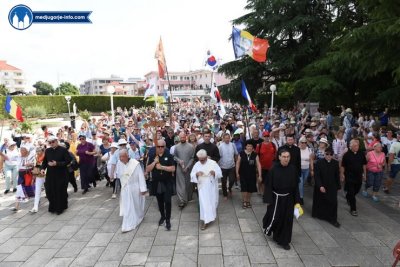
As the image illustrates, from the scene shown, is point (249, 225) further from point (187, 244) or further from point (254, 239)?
point (187, 244)

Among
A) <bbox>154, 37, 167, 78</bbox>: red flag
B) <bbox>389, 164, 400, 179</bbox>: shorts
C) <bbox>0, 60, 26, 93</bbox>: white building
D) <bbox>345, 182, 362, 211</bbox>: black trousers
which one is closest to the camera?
<bbox>345, 182, 362, 211</bbox>: black trousers

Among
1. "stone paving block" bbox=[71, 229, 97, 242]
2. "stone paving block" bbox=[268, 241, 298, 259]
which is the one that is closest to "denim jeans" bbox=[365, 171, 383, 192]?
"stone paving block" bbox=[268, 241, 298, 259]

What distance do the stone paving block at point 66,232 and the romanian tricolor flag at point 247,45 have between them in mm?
8324

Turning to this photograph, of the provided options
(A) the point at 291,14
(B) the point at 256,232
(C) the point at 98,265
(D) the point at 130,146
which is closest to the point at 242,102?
(A) the point at 291,14

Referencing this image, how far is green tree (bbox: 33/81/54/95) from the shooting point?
112188mm

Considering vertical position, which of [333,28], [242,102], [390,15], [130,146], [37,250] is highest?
[333,28]

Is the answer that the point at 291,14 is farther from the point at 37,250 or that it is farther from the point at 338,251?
the point at 37,250

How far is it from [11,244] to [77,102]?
4680cm

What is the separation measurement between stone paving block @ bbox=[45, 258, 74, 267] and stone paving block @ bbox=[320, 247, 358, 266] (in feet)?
13.8

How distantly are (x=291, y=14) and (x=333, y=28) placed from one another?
9.90 ft

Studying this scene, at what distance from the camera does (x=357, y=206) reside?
7.31 m

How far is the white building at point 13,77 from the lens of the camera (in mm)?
99562

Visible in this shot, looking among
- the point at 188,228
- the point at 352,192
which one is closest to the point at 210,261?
the point at 188,228

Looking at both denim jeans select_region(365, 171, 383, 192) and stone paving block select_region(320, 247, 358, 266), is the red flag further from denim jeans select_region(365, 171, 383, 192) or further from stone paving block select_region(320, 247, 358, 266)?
stone paving block select_region(320, 247, 358, 266)
